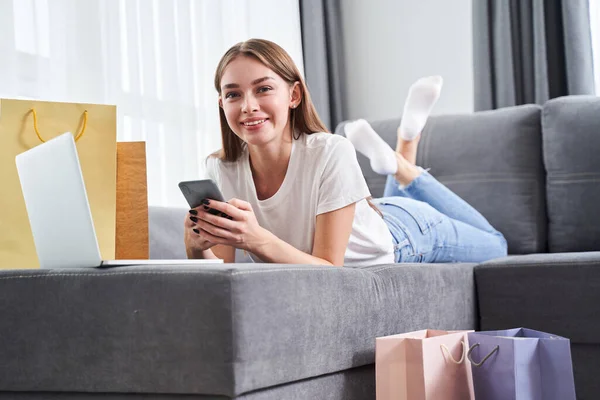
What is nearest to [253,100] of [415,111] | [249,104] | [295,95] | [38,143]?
[249,104]

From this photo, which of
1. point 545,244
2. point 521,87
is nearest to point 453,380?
point 545,244

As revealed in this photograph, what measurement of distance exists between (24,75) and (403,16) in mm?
2279

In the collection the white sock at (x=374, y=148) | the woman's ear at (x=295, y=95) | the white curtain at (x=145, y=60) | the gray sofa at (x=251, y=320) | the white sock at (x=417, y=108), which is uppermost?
the white curtain at (x=145, y=60)

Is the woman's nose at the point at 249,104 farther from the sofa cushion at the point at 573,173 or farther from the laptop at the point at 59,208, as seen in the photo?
the sofa cushion at the point at 573,173

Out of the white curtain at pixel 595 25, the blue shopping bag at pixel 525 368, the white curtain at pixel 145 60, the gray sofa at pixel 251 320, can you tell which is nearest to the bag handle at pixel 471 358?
the blue shopping bag at pixel 525 368

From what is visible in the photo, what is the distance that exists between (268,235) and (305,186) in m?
0.29

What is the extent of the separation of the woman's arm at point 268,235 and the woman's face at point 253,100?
0.83 ft

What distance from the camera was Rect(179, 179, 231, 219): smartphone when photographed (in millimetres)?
1462

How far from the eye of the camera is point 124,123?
2.88 m

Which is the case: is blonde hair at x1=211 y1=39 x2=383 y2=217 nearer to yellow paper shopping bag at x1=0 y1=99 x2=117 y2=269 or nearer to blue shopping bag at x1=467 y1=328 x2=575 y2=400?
yellow paper shopping bag at x1=0 y1=99 x2=117 y2=269

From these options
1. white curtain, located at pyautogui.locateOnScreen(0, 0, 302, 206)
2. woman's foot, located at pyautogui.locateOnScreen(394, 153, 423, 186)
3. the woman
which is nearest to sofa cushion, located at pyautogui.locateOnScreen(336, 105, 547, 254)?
woman's foot, located at pyautogui.locateOnScreen(394, 153, 423, 186)

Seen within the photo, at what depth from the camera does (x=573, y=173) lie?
8.68ft

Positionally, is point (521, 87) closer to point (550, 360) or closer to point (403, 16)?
point (403, 16)

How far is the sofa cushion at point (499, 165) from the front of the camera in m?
2.72
